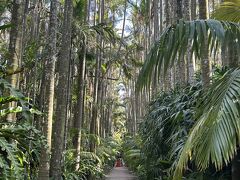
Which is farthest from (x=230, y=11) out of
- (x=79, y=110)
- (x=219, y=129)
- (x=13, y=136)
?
(x=79, y=110)

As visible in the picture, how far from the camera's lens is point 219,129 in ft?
12.0

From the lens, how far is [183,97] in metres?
8.93

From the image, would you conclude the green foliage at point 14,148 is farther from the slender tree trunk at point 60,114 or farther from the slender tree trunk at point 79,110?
the slender tree trunk at point 79,110

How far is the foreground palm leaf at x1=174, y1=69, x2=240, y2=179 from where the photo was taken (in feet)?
11.6

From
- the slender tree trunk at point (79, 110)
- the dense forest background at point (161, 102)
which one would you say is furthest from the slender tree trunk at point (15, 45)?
the slender tree trunk at point (79, 110)

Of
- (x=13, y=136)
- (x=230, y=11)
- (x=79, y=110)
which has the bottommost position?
(x=13, y=136)

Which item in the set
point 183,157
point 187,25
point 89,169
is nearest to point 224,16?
point 187,25

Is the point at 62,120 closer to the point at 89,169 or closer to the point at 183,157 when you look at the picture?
the point at 183,157

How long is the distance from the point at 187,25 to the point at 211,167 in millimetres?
3831

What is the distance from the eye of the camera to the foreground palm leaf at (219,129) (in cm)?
352

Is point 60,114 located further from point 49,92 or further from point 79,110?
point 79,110

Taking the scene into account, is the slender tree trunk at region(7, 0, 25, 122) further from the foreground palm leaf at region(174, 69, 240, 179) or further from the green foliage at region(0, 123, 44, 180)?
the foreground palm leaf at region(174, 69, 240, 179)

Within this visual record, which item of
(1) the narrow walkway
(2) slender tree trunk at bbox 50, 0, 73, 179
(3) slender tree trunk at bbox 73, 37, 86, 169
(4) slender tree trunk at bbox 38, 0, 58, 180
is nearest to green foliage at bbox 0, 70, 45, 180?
(4) slender tree trunk at bbox 38, 0, 58, 180

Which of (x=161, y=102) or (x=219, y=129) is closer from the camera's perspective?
(x=219, y=129)
